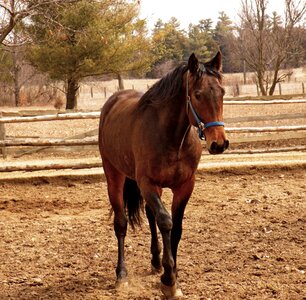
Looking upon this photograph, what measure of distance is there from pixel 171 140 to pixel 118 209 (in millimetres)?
1076

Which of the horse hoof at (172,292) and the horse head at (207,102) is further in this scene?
the horse hoof at (172,292)

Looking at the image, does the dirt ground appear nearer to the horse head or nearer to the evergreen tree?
the horse head

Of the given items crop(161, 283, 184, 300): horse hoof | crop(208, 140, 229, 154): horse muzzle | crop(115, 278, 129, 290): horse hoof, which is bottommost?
crop(115, 278, 129, 290): horse hoof

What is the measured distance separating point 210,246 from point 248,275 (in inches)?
31.6

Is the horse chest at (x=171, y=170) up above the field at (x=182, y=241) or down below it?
above

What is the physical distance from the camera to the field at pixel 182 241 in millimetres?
3531

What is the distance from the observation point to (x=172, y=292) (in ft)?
10.8

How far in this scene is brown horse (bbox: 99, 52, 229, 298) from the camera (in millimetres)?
3107

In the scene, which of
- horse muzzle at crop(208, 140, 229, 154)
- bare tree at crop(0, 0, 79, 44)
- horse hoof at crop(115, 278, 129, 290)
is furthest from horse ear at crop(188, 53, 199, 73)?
bare tree at crop(0, 0, 79, 44)

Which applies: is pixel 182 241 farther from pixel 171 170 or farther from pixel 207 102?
pixel 207 102

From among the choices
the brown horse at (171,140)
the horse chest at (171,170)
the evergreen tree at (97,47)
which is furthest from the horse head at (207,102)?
the evergreen tree at (97,47)

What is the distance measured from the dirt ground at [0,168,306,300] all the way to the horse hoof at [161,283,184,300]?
127 mm

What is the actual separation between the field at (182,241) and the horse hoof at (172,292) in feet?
0.37

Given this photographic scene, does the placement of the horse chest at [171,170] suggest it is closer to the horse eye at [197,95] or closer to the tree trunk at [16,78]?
the horse eye at [197,95]
